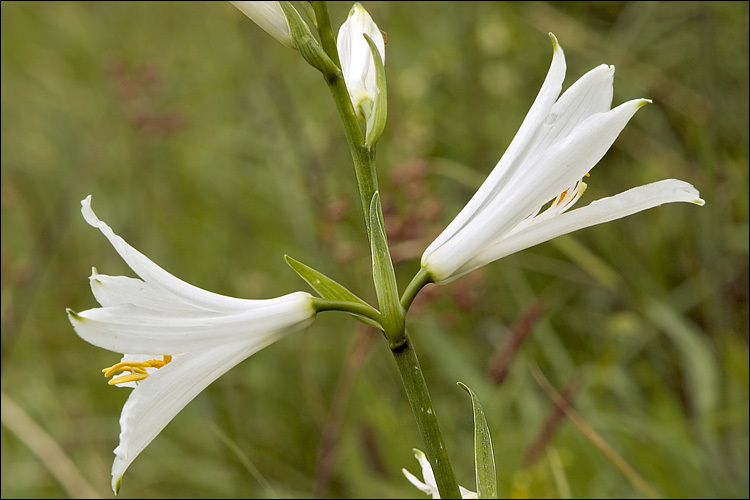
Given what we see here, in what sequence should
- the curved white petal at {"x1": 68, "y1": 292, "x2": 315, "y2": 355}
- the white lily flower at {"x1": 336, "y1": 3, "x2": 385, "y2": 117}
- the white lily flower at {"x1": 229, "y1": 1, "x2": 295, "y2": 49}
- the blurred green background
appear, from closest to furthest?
1. the curved white petal at {"x1": 68, "y1": 292, "x2": 315, "y2": 355}
2. the white lily flower at {"x1": 229, "y1": 1, "x2": 295, "y2": 49}
3. the white lily flower at {"x1": 336, "y1": 3, "x2": 385, "y2": 117}
4. the blurred green background

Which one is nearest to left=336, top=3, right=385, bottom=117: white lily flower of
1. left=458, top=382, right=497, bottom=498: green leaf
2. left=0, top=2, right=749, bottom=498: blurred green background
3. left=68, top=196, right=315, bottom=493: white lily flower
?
left=68, top=196, right=315, bottom=493: white lily flower

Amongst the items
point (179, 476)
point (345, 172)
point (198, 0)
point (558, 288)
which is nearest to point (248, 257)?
point (345, 172)

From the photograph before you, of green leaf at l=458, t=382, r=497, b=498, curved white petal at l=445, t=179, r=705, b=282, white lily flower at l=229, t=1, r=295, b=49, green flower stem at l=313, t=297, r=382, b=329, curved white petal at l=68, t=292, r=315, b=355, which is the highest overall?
white lily flower at l=229, t=1, r=295, b=49

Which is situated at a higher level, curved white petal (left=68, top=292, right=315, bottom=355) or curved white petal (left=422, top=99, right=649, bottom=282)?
curved white petal (left=422, top=99, right=649, bottom=282)

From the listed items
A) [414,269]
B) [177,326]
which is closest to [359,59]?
[177,326]

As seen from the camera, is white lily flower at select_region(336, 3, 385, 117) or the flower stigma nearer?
the flower stigma

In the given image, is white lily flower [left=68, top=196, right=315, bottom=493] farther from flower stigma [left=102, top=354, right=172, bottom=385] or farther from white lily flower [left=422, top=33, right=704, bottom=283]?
white lily flower [left=422, top=33, right=704, bottom=283]
